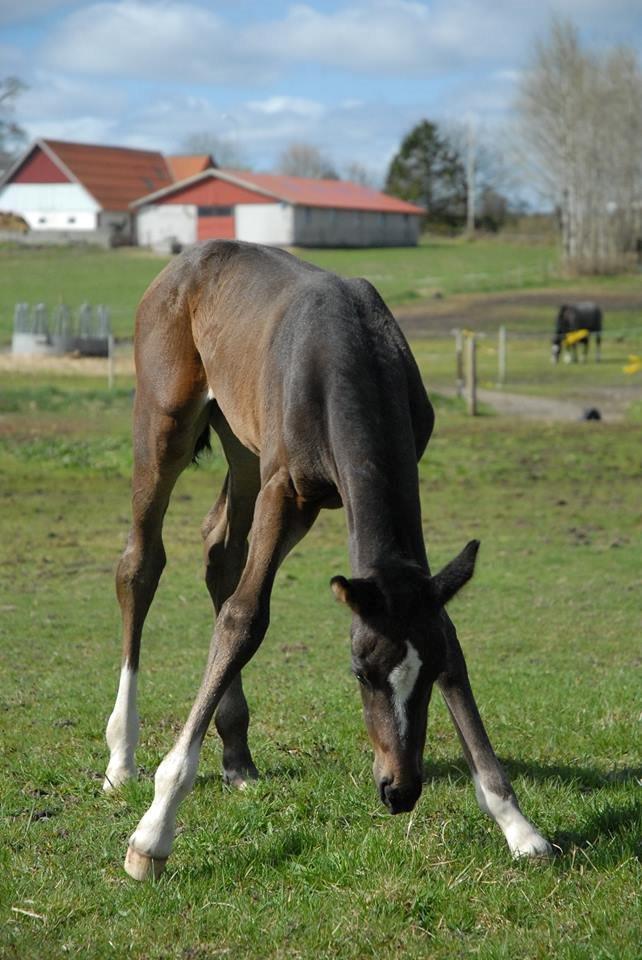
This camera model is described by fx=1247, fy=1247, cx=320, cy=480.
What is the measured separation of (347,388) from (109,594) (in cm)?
681

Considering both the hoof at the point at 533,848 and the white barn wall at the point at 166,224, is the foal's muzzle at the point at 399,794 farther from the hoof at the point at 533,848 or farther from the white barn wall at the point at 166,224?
the white barn wall at the point at 166,224

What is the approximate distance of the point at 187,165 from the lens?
302 ft

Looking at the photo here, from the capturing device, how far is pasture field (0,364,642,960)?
12.4ft

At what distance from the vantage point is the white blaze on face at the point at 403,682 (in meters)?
3.90

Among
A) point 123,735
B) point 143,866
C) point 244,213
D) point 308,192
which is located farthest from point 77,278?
point 143,866

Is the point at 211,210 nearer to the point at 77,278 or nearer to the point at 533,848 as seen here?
the point at 77,278

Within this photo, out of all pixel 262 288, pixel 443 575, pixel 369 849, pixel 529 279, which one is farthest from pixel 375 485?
pixel 529 279

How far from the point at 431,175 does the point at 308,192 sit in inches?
967

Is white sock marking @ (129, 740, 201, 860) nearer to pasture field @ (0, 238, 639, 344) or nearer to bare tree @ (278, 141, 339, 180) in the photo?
pasture field @ (0, 238, 639, 344)

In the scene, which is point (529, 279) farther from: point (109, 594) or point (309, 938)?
point (309, 938)

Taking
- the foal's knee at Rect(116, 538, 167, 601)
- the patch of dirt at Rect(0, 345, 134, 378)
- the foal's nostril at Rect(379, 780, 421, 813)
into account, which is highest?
the foal's knee at Rect(116, 538, 167, 601)

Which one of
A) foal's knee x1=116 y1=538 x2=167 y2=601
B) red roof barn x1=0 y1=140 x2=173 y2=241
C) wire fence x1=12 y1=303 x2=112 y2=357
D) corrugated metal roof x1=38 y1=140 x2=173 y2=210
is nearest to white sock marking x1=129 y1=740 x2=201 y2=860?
foal's knee x1=116 y1=538 x2=167 y2=601

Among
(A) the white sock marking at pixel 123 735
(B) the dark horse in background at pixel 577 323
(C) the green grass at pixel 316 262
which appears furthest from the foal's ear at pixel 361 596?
(C) the green grass at pixel 316 262

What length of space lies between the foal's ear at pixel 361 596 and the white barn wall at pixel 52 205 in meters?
77.4
